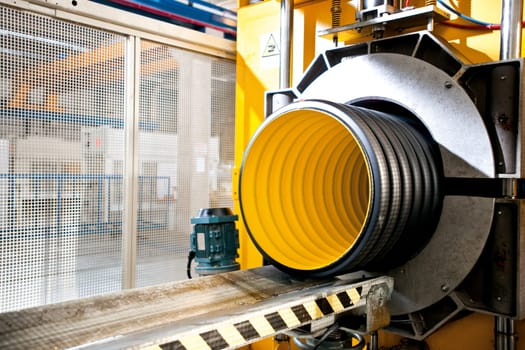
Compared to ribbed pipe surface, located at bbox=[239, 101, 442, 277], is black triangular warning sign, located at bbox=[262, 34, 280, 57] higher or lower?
higher

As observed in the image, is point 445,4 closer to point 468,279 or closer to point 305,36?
point 305,36

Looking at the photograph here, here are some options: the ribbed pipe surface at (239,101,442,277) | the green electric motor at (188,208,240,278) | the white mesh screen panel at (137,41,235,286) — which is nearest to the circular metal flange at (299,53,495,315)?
the ribbed pipe surface at (239,101,442,277)

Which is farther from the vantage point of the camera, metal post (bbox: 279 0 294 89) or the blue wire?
metal post (bbox: 279 0 294 89)

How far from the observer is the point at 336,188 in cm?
226

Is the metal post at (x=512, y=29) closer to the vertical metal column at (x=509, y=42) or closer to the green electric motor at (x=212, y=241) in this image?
the vertical metal column at (x=509, y=42)

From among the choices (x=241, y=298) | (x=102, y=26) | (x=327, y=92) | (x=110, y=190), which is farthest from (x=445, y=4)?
(x=110, y=190)

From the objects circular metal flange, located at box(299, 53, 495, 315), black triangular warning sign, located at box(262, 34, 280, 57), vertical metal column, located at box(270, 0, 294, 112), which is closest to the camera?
circular metal flange, located at box(299, 53, 495, 315)

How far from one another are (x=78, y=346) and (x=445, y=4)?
200 cm

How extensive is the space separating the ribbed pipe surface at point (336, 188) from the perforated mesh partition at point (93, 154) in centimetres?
102

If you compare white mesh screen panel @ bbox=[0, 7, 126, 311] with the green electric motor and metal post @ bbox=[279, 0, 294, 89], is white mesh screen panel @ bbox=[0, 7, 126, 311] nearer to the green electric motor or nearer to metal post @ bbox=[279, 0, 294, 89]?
the green electric motor

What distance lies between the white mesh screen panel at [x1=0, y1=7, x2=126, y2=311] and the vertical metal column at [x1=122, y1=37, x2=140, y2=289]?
0.12ft

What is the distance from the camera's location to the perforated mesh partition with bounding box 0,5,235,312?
89.7 inches

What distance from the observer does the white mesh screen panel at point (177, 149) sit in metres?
2.79

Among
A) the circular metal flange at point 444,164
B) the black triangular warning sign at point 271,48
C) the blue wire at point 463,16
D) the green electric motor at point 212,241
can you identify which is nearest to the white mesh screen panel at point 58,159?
the green electric motor at point 212,241
